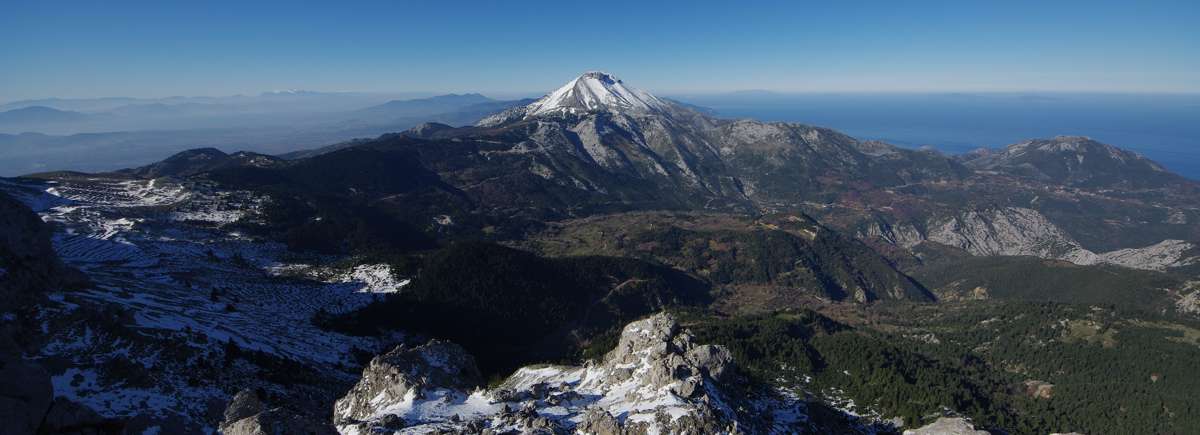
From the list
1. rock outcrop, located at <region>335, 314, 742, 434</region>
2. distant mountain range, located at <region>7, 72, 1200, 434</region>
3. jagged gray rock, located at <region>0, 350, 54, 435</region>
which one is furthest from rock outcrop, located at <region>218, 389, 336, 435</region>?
rock outcrop, located at <region>335, 314, 742, 434</region>

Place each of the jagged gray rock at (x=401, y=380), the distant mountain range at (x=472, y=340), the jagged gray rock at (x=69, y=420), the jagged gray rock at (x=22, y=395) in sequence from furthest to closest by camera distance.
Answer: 1. the jagged gray rock at (x=401, y=380)
2. the distant mountain range at (x=472, y=340)
3. the jagged gray rock at (x=69, y=420)
4. the jagged gray rock at (x=22, y=395)

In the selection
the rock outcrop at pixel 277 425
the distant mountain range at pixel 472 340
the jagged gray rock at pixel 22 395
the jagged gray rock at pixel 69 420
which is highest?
the jagged gray rock at pixel 22 395

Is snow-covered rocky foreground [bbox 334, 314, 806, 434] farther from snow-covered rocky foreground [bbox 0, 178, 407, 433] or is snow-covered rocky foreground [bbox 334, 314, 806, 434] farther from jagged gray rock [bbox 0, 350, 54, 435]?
jagged gray rock [bbox 0, 350, 54, 435]

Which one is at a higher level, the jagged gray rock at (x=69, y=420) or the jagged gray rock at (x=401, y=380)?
the jagged gray rock at (x=69, y=420)

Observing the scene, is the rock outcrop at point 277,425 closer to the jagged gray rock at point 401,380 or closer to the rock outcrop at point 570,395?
the rock outcrop at point 570,395

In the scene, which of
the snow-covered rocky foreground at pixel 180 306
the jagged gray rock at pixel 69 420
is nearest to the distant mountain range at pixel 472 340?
the jagged gray rock at pixel 69 420

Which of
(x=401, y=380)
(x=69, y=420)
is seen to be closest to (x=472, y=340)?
(x=401, y=380)

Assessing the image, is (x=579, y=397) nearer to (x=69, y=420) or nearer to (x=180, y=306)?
(x=69, y=420)
